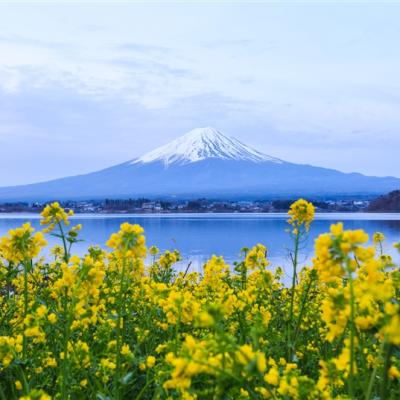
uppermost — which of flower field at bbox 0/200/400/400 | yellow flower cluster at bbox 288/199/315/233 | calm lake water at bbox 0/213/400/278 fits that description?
yellow flower cluster at bbox 288/199/315/233

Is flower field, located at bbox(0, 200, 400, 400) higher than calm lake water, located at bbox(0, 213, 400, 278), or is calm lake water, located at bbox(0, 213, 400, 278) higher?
flower field, located at bbox(0, 200, 400, 400)

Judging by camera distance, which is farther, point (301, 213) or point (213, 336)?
point (301, 213)

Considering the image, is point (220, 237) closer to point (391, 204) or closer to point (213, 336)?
point (213, 336)

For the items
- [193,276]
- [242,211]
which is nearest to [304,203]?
[193,276]

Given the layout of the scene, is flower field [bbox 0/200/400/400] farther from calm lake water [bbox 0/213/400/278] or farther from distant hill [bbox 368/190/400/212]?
distant hill [bbox 368/190/400/212]

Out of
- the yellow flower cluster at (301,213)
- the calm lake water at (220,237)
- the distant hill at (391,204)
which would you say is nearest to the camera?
the yellow flower cluster at (301,213)

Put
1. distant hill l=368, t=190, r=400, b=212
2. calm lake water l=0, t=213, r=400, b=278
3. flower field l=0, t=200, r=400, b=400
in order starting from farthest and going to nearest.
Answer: distant hill l=368, t=190, r=400, b=212
calm lake water l=0, t=213, r=400, b=278
flower field l=0, t=200, r=400, b=400

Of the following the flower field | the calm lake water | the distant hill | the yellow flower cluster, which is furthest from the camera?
the distant hill

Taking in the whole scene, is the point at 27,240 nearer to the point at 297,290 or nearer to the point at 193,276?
the point at 297,290

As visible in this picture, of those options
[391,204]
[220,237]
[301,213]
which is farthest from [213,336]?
[391,204]

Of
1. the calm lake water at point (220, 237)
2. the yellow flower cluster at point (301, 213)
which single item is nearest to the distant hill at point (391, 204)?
the calm lake water at point (220, 237)

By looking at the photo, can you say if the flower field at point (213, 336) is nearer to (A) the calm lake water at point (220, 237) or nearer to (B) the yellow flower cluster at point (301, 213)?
(B) the yellow flower cluster at point (301, 213)

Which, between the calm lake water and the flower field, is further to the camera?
the calm lake water

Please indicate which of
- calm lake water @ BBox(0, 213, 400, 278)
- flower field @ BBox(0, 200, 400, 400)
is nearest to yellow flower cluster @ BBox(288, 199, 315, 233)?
flower field @ BBox(0, 200, 400, 400)
